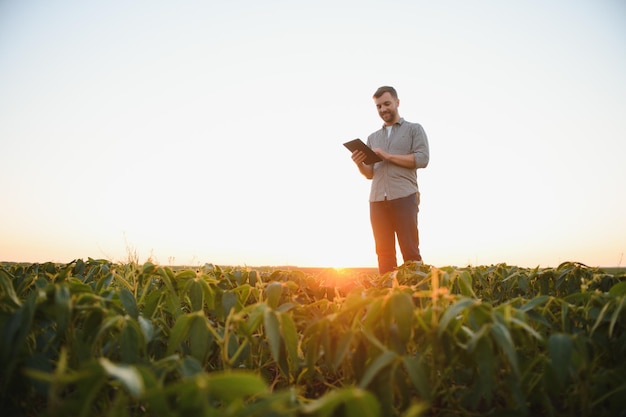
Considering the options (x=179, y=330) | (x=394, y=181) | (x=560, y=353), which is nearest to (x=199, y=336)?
(x=179, y=330)

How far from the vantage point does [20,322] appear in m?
0.84

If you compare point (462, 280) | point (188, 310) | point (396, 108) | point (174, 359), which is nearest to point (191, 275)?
point (174, 359)

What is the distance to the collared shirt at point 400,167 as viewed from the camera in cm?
425

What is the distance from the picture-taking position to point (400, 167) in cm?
429

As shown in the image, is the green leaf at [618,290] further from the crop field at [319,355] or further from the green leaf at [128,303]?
the green leaf at [128,303]

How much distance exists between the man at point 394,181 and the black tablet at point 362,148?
0.21 ft

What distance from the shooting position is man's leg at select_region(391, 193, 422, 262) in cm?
418

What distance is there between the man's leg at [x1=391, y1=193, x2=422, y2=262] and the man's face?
0.99 metres

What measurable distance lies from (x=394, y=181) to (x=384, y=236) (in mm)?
639

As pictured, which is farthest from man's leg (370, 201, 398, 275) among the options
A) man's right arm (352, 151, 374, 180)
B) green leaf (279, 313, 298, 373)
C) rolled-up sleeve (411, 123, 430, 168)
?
green leaf (279, 313, 298, 373)

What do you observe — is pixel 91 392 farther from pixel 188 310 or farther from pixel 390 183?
pixel 390 183

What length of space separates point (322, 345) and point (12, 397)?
2.32 feet

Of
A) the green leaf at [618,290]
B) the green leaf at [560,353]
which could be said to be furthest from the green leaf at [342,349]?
the green leaf at [618,290]

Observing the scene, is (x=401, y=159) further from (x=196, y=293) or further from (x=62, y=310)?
(x=62, y=310)
